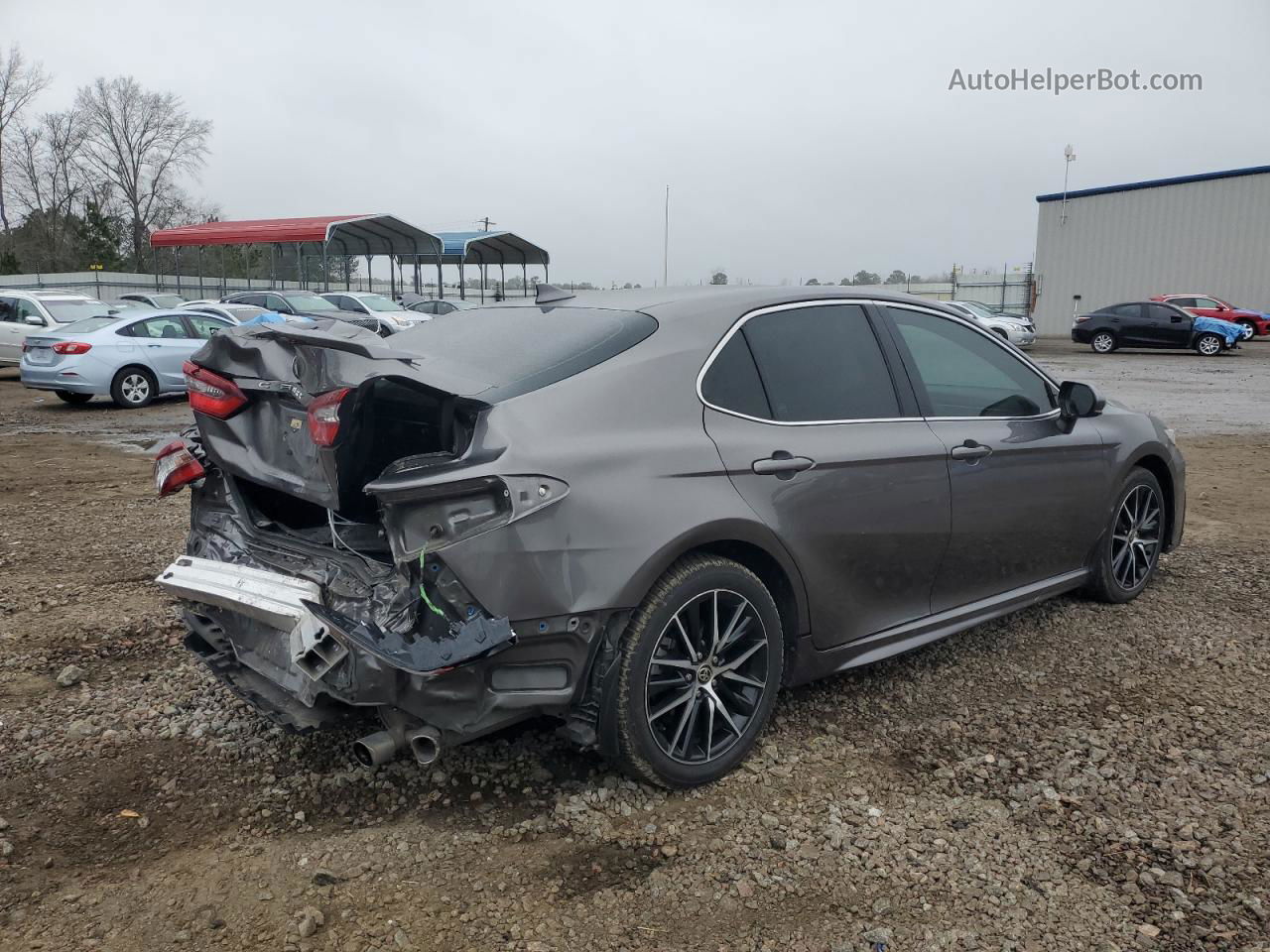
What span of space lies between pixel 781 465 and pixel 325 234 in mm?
32039

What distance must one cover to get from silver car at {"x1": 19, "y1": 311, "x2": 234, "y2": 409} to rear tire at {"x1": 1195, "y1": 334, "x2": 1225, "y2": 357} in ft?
81.9

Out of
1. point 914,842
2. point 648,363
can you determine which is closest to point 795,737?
point 914,842

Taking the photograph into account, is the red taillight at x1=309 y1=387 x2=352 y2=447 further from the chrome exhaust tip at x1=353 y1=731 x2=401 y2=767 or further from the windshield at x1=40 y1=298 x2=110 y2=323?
the windshield at x1=40 y1=298 x2=110 y2=323

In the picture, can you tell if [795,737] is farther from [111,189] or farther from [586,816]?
[111,189]

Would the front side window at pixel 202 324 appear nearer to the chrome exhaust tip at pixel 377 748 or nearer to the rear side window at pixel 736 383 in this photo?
the rear side window at pixel 736 383

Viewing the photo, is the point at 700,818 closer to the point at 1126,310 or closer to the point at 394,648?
the point at 394,648

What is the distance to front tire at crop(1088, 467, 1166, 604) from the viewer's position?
15.9 feet

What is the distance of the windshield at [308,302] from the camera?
25406 mm

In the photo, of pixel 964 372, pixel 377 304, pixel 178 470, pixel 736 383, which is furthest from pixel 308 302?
pixel 736 383

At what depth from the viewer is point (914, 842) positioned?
288 centimetres

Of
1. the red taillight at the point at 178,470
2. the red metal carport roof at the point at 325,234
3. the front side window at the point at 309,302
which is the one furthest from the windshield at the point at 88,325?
the red metal carport roof at the point at 325,234

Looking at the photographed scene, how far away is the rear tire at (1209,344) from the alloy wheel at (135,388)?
1020 inches

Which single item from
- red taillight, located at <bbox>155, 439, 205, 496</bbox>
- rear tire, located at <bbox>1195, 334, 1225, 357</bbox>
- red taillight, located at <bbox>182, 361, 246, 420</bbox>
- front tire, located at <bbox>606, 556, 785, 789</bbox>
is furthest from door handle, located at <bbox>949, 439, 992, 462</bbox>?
rear tire, located at <bbox>1195, 334, 1225, 357</bbox>

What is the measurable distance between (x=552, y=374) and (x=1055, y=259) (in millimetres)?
43986
